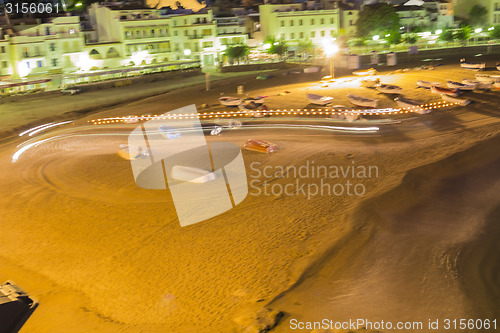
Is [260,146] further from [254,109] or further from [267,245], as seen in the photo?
[267,245]

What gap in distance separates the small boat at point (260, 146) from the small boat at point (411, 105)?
397 inches

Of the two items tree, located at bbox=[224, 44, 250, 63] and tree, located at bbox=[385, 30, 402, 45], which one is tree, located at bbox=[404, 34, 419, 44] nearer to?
tree, located at bbox=[385, 30, 402, 45]

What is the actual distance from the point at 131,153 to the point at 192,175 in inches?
184

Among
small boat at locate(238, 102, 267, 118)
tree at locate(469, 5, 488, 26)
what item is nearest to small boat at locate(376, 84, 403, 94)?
small boat at locate(238, 102, 267, 118)

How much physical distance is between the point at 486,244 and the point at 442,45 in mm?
53714

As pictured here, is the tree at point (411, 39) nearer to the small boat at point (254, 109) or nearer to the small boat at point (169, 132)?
the small boat at point (254, 109)

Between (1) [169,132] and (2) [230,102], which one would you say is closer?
(1) [169,132]

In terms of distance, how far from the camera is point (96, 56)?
53.5m

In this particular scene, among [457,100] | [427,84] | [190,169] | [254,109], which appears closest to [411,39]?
[427,84]

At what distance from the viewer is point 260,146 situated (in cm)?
2106

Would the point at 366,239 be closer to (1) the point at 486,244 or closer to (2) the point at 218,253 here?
(1) the point at 486,244

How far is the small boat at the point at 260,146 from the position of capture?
20.9 metres

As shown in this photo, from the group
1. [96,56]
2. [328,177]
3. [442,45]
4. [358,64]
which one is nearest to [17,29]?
[96,56]

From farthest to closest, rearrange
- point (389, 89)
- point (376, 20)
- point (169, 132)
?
point (376, 20) < point (389, 89) < point (169, 132)
